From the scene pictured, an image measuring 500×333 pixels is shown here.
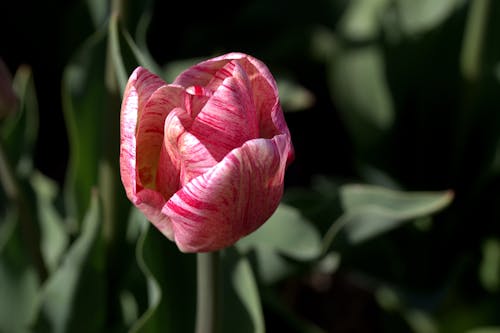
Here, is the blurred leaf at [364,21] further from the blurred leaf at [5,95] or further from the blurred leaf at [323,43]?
the blurred leaf at [5,95]

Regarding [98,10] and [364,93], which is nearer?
[98,10]

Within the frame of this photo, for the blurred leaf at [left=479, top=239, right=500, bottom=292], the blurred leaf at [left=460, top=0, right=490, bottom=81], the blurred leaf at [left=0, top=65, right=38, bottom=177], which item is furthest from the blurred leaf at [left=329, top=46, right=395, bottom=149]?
the blurred leaf at [left=0, top=65, right=38, bottom=177]

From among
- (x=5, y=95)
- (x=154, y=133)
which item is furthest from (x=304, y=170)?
(x=154, y=133)

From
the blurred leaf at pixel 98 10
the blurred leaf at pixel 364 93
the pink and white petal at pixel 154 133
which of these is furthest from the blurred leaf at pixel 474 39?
the pink and white petal at pixel 154 133

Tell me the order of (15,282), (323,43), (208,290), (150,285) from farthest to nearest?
1. (323,43)
2. (15,282)
3. (150,285)
4. (208,290)

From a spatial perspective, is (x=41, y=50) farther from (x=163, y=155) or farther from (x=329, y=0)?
(x=163, y=155)

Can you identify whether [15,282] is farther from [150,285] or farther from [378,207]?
[378,207]
